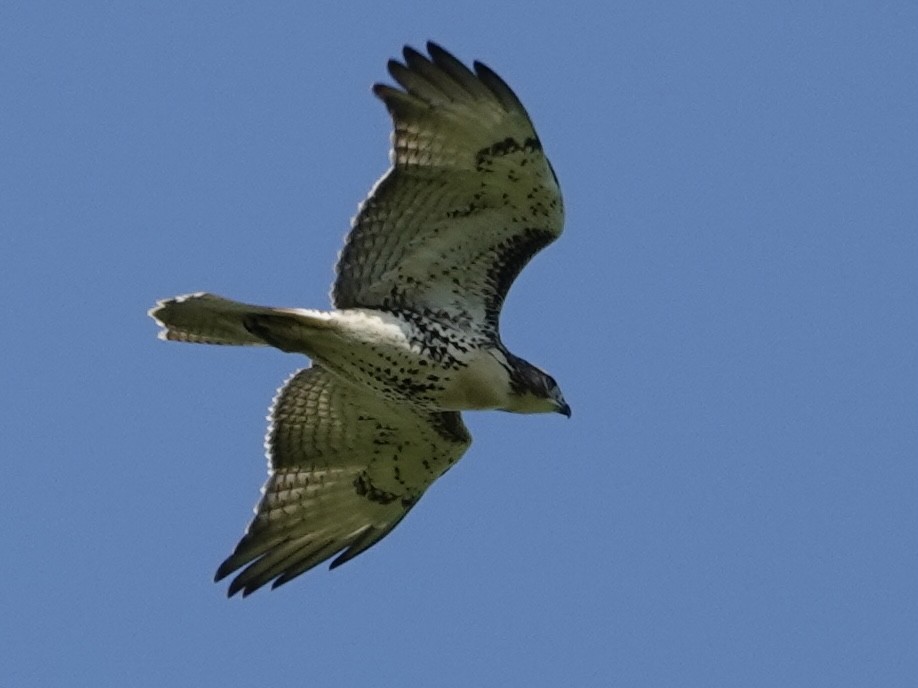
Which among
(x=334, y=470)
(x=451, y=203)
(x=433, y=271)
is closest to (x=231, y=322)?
(x=433, y=271)

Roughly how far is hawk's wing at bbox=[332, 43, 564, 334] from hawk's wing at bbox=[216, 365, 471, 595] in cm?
98

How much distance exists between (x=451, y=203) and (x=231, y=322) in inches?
58.9

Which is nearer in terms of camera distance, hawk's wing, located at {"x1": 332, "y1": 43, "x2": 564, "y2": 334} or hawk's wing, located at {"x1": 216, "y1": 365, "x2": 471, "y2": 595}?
hawk's wing, located at {"x1": 332, "y1": 43, "x2": 564, "y2": 334}

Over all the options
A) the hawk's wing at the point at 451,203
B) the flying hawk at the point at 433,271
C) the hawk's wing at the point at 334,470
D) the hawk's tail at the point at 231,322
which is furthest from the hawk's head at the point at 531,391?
the hawk's tail at the point at 231,322

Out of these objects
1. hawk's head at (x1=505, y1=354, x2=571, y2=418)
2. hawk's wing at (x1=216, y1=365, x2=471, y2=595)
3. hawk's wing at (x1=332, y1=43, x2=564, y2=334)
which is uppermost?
hawk's wing at (x1=332, y1=43, x2=564, y2=334)

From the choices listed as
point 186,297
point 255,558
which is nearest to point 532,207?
point 186,297

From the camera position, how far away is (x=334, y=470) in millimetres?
14234

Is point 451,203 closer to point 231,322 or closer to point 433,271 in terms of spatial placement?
point 433,271

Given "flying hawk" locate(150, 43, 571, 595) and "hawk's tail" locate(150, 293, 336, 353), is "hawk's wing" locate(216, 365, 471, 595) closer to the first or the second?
"flying hawk" locate(150, 43, 571, 595)

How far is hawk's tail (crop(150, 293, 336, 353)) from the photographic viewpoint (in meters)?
12.6

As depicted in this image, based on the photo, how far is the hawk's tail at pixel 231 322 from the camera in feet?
41.4

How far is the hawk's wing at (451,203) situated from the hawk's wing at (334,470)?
3.21ft

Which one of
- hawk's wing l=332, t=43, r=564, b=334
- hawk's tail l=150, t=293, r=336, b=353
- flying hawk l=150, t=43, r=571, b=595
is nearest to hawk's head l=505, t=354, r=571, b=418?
flying hawk l=150, t=43, r=571, b=595

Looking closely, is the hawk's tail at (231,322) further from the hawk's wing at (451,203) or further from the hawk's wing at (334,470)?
the hawk's wing at (334,470)
